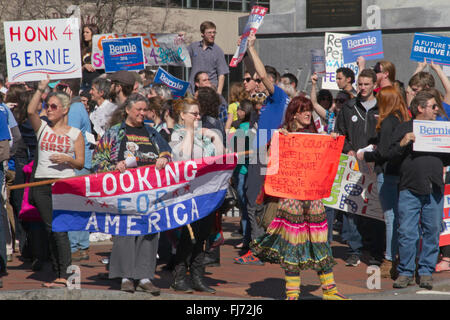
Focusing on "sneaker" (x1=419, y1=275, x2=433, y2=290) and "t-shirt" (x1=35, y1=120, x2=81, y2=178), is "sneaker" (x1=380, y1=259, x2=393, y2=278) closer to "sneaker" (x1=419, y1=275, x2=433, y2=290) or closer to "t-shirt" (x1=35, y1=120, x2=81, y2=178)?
"sneaker" (x1=419, y1=275, x2=433, y2=290)

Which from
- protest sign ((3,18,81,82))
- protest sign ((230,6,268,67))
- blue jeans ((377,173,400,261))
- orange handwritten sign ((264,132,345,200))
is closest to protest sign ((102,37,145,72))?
protest sign ((3,18,81,82))

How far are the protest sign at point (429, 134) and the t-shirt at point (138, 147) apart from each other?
109 inches

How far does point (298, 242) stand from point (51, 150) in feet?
9.39

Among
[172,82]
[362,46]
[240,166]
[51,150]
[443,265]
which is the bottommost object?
[443,265]

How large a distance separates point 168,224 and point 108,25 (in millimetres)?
26773

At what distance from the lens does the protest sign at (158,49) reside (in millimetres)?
13945

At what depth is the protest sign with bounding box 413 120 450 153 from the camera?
28.9 feet

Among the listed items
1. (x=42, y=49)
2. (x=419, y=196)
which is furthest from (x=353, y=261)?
(x=42, y=49)

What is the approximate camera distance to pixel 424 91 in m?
9.23

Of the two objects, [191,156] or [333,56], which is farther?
[333,56]

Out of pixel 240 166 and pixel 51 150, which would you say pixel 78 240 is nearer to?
pixel 51 150

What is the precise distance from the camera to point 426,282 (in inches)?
355
